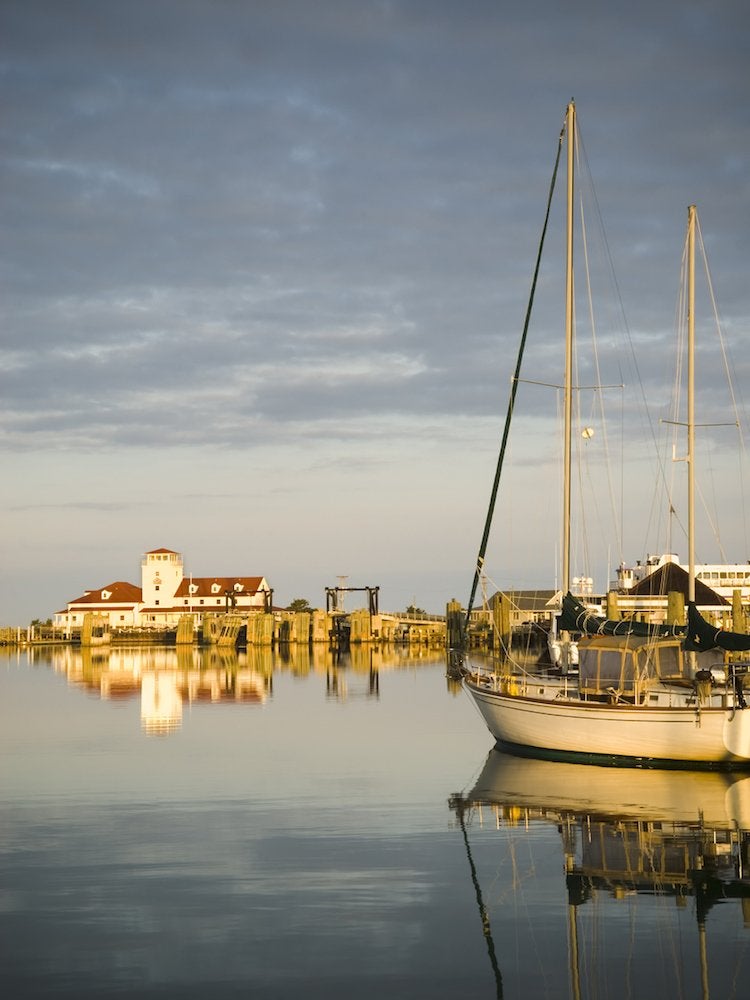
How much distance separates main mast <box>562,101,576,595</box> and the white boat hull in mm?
6112

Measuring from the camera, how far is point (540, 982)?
13867 mm

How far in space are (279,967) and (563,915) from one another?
14.4 feet

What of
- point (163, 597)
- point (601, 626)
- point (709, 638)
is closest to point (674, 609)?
point (601, 626)

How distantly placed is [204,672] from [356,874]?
2225 inches

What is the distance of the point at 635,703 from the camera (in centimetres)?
2967

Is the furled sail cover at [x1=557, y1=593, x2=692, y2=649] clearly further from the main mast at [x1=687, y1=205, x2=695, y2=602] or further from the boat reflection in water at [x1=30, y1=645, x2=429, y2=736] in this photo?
the boat reflection in water at [x1=30, y1=645, x2=429, y2=736]

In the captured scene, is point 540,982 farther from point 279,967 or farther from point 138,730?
point 138,730

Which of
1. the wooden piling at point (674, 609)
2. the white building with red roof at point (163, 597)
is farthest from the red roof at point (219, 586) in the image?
the wooden piling at point (674, 609)

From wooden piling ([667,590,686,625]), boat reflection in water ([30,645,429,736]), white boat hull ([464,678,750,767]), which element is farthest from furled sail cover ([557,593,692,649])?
boat reflection in water ([30,645,429,736])

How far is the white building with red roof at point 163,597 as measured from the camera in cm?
15362

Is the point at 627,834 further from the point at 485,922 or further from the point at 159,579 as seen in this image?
the point at 159,579

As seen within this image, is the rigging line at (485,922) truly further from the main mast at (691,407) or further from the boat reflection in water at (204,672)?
the boat reflection in water at (204,672)

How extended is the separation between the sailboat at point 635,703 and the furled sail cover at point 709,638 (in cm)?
3

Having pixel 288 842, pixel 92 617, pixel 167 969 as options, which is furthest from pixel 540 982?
pixel 92 617
